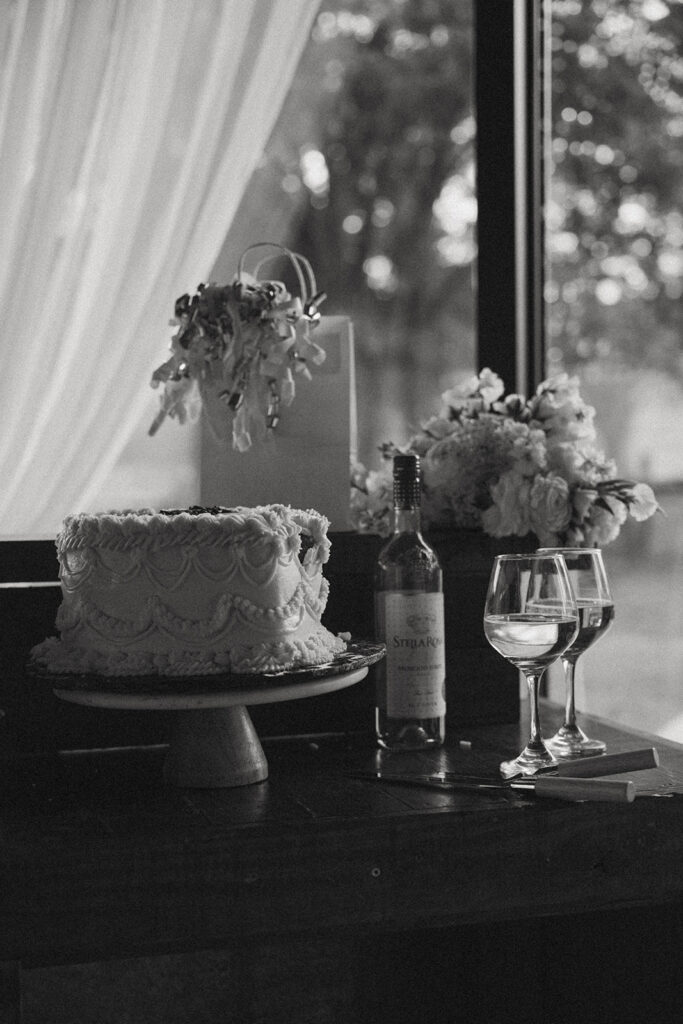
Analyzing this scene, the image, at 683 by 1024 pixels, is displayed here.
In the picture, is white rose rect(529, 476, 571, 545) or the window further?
the window

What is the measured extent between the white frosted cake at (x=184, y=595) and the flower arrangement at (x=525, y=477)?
15.9 inches

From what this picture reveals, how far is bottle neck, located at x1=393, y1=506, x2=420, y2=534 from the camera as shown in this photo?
1.29 metres

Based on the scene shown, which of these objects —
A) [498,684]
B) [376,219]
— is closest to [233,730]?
[498,684]

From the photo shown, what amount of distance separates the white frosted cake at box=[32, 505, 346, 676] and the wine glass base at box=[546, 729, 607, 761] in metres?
0.34

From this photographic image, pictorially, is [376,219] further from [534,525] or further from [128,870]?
[128,870]

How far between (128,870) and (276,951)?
22.6 inches

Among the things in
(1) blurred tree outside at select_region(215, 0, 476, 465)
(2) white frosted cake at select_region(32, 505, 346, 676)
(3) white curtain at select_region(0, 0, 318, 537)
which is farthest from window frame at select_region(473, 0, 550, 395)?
(1) blurred tree outside at select_region(215, 0, 476, 465)

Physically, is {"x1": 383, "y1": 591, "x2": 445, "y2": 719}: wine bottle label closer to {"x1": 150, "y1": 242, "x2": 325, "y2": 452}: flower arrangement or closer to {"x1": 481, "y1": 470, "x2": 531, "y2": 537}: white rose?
{"x1": 481, "y1": 470, "x2": 531, "y2": 537}: white rose

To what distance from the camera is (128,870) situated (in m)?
0.96

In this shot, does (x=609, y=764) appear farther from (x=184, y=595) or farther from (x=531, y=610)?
(x=184, y=595)

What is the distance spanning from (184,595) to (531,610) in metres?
0.32

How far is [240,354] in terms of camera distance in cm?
142

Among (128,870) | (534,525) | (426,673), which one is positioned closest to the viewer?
(128,870)

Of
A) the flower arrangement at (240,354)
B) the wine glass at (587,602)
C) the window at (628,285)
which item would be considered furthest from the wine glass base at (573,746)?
the window at (628,285)
